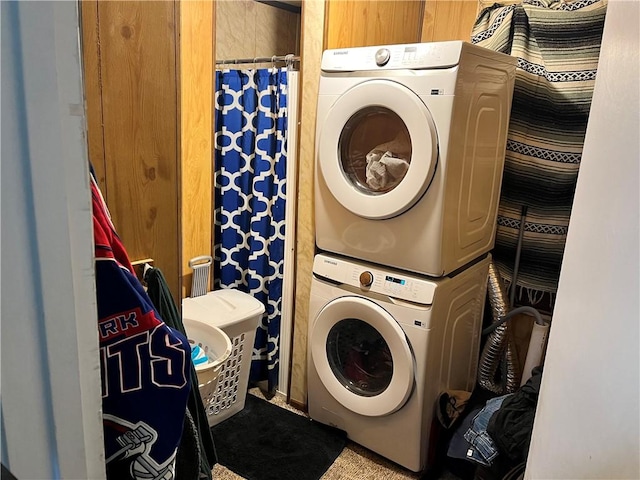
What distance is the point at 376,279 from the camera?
194 cm

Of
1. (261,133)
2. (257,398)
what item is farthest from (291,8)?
(257,398)

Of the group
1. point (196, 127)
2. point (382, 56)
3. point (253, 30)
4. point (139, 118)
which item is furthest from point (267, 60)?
point (139, 118)

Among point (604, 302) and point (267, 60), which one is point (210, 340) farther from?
point (604, 302)

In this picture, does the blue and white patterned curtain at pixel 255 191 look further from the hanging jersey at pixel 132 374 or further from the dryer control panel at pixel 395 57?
the hanging jersey at pixel 132 374

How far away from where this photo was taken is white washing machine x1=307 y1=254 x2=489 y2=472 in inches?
73.7

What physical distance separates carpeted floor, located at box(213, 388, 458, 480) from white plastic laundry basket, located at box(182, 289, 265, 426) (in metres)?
0.31

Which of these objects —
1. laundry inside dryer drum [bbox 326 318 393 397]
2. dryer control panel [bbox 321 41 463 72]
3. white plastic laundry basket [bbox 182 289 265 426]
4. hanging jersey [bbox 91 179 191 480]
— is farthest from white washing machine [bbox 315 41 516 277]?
hanging jersey [bbox 91 179 191 480]

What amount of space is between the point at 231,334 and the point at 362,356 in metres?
0.58

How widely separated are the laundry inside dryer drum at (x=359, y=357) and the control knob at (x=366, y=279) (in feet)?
0.62

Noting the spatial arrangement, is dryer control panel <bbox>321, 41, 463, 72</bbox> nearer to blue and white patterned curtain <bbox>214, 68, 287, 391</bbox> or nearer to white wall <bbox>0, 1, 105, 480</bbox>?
blue and white patterned curtain <bbox>214, 68, 287, 391</bbox>

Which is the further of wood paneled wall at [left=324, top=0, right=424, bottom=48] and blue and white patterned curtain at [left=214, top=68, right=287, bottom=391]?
blue and white patterned curtain at [left=214, top=68, right=287, bottom=391]

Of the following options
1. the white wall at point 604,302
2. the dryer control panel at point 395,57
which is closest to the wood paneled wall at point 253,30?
the dryer control panel at point 395,57

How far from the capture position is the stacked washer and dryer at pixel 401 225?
1.73 m

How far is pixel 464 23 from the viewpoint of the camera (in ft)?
7.95
